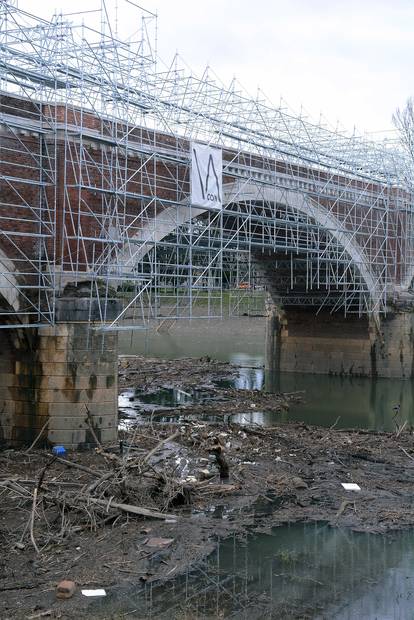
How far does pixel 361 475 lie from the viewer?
13.0 meters

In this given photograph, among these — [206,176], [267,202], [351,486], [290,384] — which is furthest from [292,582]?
[290,384]

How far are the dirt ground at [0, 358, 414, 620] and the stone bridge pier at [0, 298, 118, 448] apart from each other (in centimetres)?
51

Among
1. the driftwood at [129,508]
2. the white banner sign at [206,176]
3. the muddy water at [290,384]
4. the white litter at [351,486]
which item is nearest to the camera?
the driftwood at [129,508]

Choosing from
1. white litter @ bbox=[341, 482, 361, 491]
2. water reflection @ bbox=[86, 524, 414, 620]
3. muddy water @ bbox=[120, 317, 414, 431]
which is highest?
muddy water @ bbox=[120, 317, 414, 431]

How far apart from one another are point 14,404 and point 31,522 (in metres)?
5.48

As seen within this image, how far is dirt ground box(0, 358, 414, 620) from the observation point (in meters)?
8.41

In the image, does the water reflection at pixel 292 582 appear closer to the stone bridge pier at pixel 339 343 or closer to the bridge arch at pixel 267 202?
the bridge arch at pixel 267 202

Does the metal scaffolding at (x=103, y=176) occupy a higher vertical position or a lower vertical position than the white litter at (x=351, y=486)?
higher

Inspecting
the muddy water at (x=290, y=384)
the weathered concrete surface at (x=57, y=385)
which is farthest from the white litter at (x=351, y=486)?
the muddy water at (x=290, y=384)

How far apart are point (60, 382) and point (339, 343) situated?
17.2 m

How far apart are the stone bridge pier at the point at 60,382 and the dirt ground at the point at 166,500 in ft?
1.68

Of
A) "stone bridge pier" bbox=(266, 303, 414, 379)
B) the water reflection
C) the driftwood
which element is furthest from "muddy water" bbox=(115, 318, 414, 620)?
"stone bridge pier" bbox=(266, 303, 414, 379)

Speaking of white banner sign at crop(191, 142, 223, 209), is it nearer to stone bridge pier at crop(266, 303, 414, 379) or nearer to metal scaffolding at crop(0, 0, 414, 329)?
metal scaffolding at crop(0, 0, 414, 329)

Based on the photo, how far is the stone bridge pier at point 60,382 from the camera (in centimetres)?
1364
